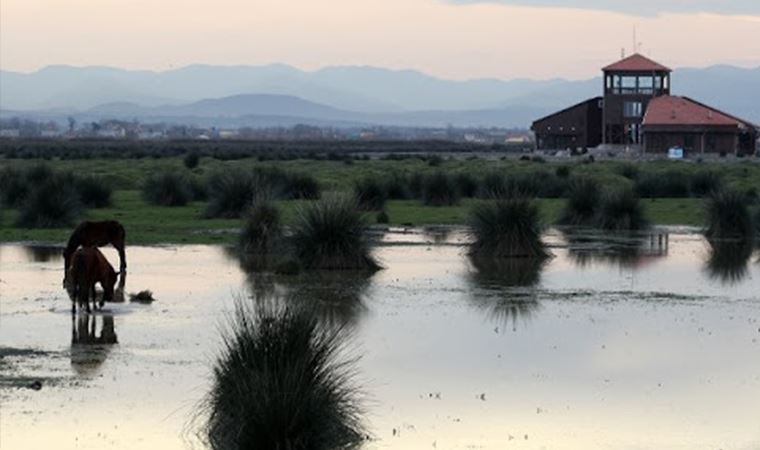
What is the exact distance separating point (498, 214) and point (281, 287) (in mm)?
7849

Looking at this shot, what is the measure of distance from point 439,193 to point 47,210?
51.1ft

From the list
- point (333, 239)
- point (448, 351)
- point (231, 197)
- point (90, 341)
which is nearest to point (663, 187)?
point (231, 197)

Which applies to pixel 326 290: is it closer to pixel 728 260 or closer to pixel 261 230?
pixel 261 230

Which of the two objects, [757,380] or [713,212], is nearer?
[757,380]

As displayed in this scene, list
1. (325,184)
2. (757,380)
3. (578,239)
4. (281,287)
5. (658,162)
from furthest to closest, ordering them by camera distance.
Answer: (658,162), (325,184), (578,239), (281,287), (757,380)

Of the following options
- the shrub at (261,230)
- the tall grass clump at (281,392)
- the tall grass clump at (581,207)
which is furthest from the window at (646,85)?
the tall grass clump at (281,392)

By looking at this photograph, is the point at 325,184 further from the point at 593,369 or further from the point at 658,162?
the point at 593,369

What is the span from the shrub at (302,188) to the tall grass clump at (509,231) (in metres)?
17.1

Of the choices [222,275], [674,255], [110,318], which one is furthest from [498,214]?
[110,318]

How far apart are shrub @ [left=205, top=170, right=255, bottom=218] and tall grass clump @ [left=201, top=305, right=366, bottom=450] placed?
2851cm

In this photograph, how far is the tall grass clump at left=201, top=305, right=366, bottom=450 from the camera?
44.3 ft

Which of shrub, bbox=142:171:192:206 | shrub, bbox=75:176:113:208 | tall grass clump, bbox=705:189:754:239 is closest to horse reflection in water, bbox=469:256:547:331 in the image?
tall grass clump, bbox=705:189:754:239

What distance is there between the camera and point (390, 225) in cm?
4234

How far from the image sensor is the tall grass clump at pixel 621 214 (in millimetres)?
41969
